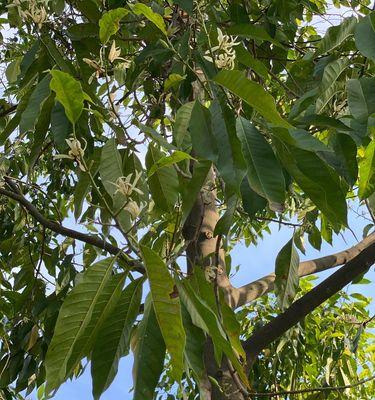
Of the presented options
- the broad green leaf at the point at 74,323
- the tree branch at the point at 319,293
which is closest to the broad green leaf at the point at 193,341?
the broad green leaf at the point at 74,323

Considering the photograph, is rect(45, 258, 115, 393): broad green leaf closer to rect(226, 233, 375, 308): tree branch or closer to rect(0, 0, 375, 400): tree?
rect(0, 0, 375, 400): tree

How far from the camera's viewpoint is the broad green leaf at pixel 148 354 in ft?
2.61

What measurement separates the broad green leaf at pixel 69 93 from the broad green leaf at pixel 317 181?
251 mm

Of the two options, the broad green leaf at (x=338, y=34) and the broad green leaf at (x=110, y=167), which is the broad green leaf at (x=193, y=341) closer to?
the broad green leaf at (x=110, y=167)

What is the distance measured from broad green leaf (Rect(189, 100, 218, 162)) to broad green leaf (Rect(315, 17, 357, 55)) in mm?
362

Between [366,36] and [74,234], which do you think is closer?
[366,36]

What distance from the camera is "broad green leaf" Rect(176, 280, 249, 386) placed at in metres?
0.79

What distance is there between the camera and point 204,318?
2.63ft

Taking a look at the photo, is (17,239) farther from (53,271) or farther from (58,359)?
(58,359)

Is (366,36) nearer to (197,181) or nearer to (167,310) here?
(197,181)

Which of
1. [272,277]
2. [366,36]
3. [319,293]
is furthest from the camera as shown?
[272,277]

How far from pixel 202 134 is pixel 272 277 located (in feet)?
2.73

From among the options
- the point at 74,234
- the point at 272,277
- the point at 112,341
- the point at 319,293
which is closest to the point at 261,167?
the point at 112,341

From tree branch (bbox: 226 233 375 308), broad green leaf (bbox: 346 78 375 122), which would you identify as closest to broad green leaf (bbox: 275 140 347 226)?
broad green leaf (bbox: 346 78 375 122)
